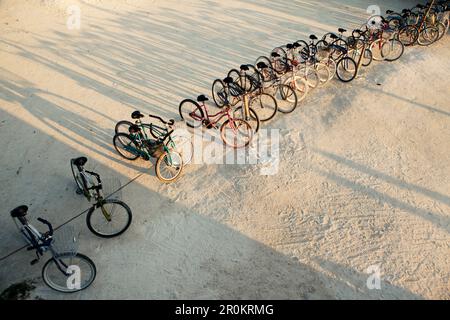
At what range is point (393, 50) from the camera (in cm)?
927

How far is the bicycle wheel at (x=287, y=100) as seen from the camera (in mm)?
Result: 7457

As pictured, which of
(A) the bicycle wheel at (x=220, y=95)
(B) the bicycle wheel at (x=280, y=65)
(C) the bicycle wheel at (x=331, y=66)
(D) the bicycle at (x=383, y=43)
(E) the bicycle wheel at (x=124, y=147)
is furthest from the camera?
(D) the bicycle at (x=383, y=43)

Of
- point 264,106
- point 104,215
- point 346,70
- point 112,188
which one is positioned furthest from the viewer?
point 346,70

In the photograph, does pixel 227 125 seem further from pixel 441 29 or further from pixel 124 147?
pixel 441 29

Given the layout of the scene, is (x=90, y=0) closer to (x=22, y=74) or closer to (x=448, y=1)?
(x=22, y=74)

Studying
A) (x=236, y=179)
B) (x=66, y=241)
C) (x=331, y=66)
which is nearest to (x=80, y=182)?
(x=66, y=241)

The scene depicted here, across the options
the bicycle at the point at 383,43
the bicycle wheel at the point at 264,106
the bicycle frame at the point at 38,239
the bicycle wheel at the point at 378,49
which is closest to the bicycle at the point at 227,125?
the bicycle wheel at the point at 264,106

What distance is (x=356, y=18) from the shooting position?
11383 millimetres

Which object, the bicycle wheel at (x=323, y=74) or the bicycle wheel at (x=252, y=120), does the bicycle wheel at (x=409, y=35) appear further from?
the bicycle wheel at (x=252, y=120)

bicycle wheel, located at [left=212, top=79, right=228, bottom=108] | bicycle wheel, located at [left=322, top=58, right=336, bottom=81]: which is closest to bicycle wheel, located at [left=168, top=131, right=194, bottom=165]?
bicycle wheel, located at [left=212, top=79, right=228, bottom=108]

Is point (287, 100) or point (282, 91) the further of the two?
point (287, 100)

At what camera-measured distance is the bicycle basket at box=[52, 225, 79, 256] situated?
4441 mm

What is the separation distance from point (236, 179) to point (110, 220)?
2381 millimetres

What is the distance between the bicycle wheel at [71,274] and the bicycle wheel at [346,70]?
7499mm
